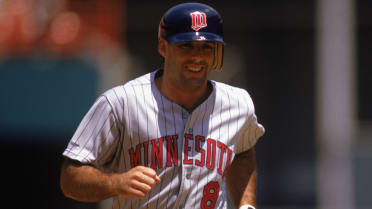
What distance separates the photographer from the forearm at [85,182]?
8.23 feet

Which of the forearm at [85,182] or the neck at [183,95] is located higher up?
the neck at [183,95]

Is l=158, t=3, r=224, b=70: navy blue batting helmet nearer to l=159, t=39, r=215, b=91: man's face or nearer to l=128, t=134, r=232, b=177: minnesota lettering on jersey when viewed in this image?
l=159, t=39, r=215, b=91: man's face

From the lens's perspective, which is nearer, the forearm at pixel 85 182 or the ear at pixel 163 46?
the forearm at pixel 85 182

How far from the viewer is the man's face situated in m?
2.69

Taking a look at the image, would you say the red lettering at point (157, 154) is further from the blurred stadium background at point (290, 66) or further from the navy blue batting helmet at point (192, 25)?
the blurred stadium background at point (290, 66)

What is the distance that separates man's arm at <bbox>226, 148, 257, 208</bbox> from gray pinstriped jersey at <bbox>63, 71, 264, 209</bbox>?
125 mm

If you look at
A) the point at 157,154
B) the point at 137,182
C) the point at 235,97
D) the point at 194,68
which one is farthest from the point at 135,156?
the point at 235,97

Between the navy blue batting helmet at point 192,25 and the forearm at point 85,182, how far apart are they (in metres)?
0.59

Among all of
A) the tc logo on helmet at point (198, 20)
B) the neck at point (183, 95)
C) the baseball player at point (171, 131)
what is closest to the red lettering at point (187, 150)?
the baseball player at point (171, 131)

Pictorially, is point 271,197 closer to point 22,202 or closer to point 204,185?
point 22,202

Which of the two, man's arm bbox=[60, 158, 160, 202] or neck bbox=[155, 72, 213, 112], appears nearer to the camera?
man's arm bbox=[60, 158, 160, 202]

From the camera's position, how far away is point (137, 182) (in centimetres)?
239

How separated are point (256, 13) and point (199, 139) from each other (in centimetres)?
847

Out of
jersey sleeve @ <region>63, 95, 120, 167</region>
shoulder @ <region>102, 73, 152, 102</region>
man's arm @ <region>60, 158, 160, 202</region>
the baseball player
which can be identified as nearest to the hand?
man's arm @ <region>60, 158, 160, 202</region>
